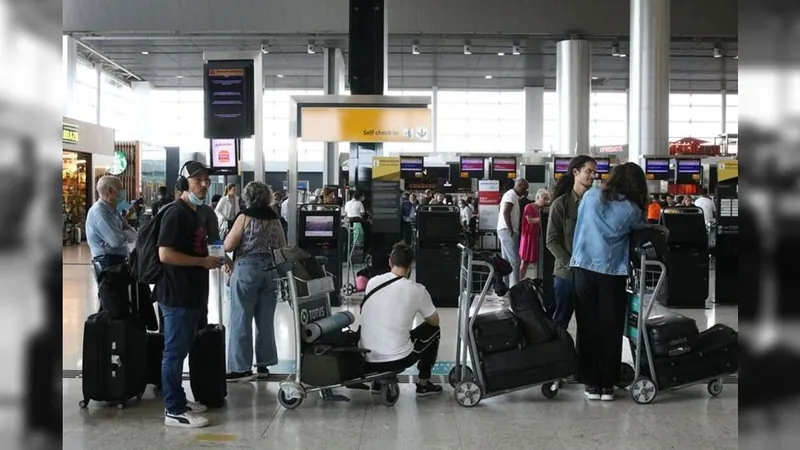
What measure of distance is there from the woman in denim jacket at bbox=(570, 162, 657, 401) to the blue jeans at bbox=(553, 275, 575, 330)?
35 centimetres

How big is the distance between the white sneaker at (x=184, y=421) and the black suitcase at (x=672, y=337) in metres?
2.72

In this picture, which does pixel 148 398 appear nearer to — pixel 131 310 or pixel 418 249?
pixel 131 310

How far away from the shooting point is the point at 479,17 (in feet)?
59.2

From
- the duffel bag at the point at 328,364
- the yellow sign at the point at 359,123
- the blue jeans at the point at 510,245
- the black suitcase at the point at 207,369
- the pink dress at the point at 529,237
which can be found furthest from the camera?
the blue jeans at the point at 510,245

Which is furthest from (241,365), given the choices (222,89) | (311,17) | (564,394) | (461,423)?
(311,17)

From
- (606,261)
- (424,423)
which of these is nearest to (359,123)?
(606,261)

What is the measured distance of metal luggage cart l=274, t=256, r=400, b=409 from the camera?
426cm

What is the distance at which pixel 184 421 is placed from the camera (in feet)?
13.0

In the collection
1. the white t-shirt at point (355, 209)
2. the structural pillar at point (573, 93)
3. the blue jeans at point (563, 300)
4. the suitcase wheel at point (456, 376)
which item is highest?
the structural pillar at point (573, 93)

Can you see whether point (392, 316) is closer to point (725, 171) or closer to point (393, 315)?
point (393, 315)

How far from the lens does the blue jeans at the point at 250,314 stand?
500cm

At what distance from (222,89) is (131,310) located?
11.6 ft

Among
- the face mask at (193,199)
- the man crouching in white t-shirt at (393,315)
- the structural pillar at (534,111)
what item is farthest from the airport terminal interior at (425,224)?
the structural pillar at (534,111)

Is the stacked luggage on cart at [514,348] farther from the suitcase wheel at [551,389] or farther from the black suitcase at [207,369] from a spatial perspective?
the black suitcase at [207,369]
